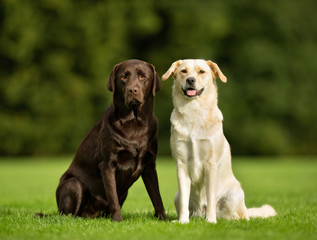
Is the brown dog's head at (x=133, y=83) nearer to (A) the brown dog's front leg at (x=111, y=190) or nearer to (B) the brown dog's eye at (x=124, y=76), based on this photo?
(B) the brown dog's eye at (x=124, y=76)

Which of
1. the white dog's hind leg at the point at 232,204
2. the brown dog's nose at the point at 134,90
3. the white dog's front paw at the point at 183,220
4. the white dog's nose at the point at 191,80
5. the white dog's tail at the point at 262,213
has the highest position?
the white dog's nose at the point at 191,80

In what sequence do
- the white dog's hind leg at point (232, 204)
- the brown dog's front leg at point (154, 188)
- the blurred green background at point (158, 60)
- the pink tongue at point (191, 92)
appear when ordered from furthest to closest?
1. the blurred green background at point (158, 60)
2. the brown dog's front leg at point (154, 188)
3. the white dog's hind leg at point (232, 204)
4. the pink tongue at point (191, 92)

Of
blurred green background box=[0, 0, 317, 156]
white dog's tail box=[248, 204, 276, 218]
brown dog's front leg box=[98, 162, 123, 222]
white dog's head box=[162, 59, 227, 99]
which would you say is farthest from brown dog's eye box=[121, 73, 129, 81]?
blurred green background box=[0, 0, 317, 156]

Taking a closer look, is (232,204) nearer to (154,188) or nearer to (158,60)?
(154,188)

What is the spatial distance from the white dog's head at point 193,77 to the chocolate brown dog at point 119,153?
0.89 feet

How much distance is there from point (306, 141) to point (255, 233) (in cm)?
2359

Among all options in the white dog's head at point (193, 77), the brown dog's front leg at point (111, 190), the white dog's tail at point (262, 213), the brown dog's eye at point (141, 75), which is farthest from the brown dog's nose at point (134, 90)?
the white dog's tail at point (262, 213)

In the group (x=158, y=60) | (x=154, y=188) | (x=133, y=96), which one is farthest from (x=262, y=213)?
(x=158, y=60)

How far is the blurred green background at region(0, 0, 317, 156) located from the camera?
21.5 meters

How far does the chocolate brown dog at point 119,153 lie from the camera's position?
4.86m

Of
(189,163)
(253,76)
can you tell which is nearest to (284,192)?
(189,163)

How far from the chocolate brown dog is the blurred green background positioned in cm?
1668

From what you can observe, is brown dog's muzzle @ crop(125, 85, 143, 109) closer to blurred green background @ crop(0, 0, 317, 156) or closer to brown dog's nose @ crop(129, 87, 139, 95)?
brown dog's nose @ crop(129, 87, 139, 95)

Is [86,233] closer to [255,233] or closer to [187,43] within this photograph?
[255,233]
